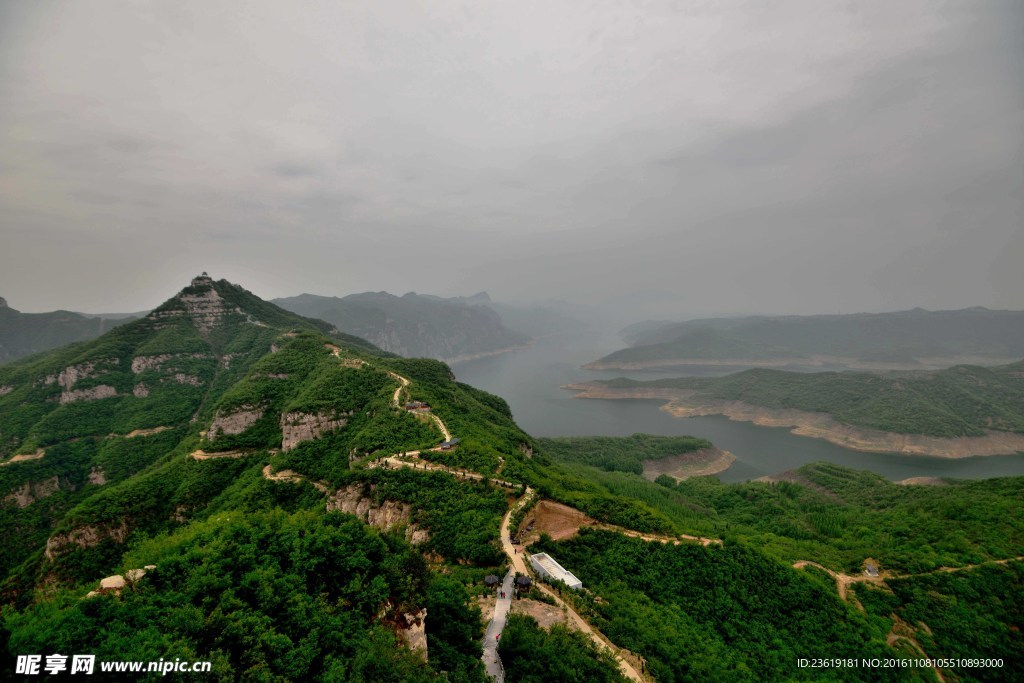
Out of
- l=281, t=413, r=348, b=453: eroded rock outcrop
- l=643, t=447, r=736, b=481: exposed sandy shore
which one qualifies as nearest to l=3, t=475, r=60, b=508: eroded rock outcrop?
l=281, t=413, r=348, b=453: eroded rock outcrop

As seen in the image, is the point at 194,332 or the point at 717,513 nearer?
the point at 717,513

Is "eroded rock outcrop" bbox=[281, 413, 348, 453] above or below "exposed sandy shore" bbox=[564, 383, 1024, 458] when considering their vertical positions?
above

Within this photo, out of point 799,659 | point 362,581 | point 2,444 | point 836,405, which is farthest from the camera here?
point 836,405

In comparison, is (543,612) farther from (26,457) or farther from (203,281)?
(203,281)

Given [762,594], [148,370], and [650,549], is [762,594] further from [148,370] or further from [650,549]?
[148,370]

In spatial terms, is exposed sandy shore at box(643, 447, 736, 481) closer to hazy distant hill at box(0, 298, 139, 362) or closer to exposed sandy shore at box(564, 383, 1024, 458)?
exposed sandy shore at box(564, 383, 1024, 458)

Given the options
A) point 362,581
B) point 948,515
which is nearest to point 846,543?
point 948,515
